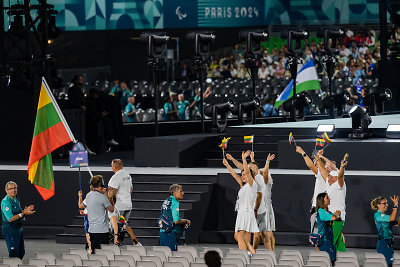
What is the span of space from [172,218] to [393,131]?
580 centimetres

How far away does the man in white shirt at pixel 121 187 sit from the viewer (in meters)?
17.0

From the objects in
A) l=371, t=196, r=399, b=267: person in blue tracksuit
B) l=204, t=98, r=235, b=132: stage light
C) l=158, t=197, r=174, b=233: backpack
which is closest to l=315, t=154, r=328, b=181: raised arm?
l=371, t=196, r=399, b=267: person in blue tracksuit

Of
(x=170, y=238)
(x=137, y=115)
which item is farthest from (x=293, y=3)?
(x=170, y=238)

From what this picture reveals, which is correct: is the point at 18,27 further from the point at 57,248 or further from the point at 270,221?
the point at 270,221

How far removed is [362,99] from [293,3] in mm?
11896

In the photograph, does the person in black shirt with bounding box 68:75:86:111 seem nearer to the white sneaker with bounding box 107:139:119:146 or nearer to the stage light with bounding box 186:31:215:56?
the white sneaker with bounding box 107:139:119:146

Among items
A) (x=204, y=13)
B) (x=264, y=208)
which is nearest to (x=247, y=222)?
(x=264, y=208)

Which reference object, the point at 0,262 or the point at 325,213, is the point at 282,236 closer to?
the point at 325,213

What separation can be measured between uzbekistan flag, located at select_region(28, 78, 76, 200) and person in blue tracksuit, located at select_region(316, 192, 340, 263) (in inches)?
175

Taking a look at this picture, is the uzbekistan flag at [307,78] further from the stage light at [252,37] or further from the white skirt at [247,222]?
the white skirt at [247,222]

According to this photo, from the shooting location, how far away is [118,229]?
17.2m

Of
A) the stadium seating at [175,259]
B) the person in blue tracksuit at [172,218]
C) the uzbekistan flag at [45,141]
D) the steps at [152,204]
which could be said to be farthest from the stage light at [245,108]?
the stadium seating at [175,259]

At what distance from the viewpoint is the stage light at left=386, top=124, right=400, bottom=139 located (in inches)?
776

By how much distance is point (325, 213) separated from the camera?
1512cm
